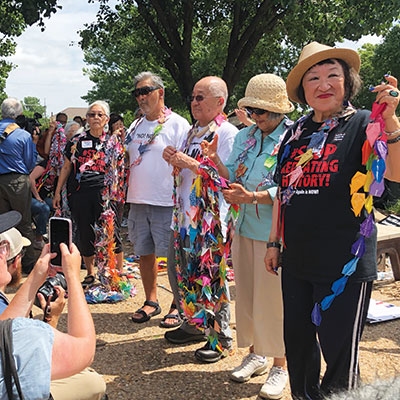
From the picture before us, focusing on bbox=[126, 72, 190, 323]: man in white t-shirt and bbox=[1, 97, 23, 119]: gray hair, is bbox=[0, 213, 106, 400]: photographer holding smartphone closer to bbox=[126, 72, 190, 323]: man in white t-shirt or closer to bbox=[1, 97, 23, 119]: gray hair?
bbox=[126, 72, 190, 323]: man in white t-shirt

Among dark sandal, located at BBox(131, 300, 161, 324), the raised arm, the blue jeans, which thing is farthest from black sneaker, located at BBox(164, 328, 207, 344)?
the blue jeans

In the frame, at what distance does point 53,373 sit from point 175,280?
8.16ft

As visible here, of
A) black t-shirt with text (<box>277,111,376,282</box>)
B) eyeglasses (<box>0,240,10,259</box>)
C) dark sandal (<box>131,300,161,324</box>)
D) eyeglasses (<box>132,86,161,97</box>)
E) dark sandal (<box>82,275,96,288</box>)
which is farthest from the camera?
dark sandal (<box>82,275,96,288</box>)

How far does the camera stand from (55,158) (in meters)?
7.24

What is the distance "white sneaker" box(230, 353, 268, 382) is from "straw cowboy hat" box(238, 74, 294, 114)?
1662mm

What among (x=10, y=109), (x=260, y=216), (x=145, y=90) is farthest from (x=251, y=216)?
(x=10, y=109)

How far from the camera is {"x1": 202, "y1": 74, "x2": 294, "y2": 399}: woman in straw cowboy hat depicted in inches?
122

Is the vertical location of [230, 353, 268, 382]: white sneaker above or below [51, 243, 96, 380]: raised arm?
below

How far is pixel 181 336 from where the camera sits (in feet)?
13.0

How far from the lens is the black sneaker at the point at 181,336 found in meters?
3.96

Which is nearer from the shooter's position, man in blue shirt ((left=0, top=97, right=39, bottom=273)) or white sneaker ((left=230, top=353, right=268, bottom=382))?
white sneaker ((left=230, top=353, right=268, bottom=382))

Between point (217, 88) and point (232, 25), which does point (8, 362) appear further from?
point (232, 25)

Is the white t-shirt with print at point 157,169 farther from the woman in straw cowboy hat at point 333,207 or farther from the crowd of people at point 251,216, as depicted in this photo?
the woman in straw cowboy hat at point 333,207

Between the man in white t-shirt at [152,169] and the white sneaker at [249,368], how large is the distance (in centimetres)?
126
